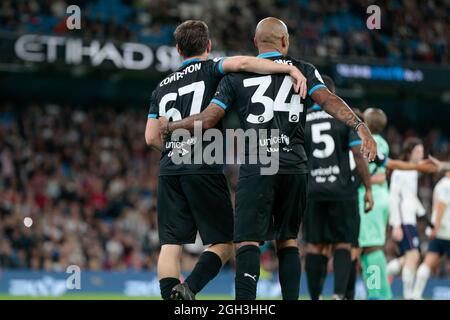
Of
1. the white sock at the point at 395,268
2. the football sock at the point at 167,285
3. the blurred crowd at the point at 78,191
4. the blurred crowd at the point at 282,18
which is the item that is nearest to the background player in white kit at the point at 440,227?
the white sock at the point at 395,268

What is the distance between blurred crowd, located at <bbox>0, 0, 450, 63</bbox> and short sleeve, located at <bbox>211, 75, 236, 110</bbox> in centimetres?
1298

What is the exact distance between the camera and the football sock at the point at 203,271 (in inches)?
255

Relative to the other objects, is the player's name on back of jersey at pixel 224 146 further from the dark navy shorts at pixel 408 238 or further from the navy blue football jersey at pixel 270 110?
the dark navy shorts at pixel 408 238

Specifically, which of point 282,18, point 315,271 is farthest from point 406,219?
point 282,18

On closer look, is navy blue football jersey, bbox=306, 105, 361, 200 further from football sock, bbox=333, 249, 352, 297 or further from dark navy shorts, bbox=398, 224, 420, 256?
dark navy shorts, bbox=398, 224, 420, 256

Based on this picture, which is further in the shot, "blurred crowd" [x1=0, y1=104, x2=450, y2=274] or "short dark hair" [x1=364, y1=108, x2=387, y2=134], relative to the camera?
"blurred crowd" [x1=0, y1=104, x2=450, y2=274]

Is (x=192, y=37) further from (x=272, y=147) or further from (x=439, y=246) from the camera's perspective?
(x=439, y=246)

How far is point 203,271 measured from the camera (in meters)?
6.54

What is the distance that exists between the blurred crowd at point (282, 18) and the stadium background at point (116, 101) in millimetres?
39

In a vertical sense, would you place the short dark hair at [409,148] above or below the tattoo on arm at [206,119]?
above

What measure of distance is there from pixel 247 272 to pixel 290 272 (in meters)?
0.50

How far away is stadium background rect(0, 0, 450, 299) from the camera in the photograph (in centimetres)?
1730

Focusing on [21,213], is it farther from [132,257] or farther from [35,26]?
[35,26]

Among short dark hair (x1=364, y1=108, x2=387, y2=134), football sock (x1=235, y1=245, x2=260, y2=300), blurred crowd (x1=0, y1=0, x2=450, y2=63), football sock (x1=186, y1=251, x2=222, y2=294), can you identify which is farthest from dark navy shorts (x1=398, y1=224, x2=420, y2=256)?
blurred crowd (x1=0, y1=0, x2=450, y2=63)
